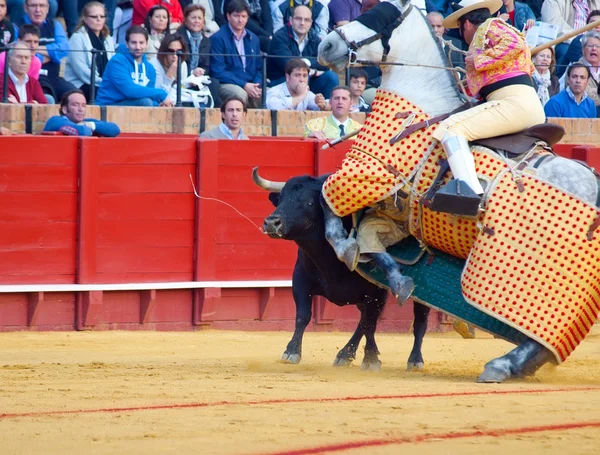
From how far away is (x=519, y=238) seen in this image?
6680 mm

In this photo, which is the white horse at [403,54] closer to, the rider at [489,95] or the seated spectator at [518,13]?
the rider at [489,95]

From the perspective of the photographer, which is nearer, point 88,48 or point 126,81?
point 126,81

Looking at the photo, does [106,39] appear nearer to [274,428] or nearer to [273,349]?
[273,349]

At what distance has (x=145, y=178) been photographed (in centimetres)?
1006

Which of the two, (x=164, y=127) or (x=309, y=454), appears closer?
(x=309, y=454)

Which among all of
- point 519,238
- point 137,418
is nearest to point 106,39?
point 519,238

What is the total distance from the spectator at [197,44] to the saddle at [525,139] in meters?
5.15

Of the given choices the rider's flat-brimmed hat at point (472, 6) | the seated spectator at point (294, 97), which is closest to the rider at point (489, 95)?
the rider's flat-brimmed hat at point (472, 6)

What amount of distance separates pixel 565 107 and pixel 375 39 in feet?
18.8

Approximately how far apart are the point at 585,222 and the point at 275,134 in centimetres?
529

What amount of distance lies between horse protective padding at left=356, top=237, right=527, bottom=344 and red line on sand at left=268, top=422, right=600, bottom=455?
1838mm

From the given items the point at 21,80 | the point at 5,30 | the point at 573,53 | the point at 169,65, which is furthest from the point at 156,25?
the point at 573,53

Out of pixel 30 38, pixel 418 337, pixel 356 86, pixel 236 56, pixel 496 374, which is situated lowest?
pixel 418 337

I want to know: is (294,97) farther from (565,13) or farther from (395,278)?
(395,278)
